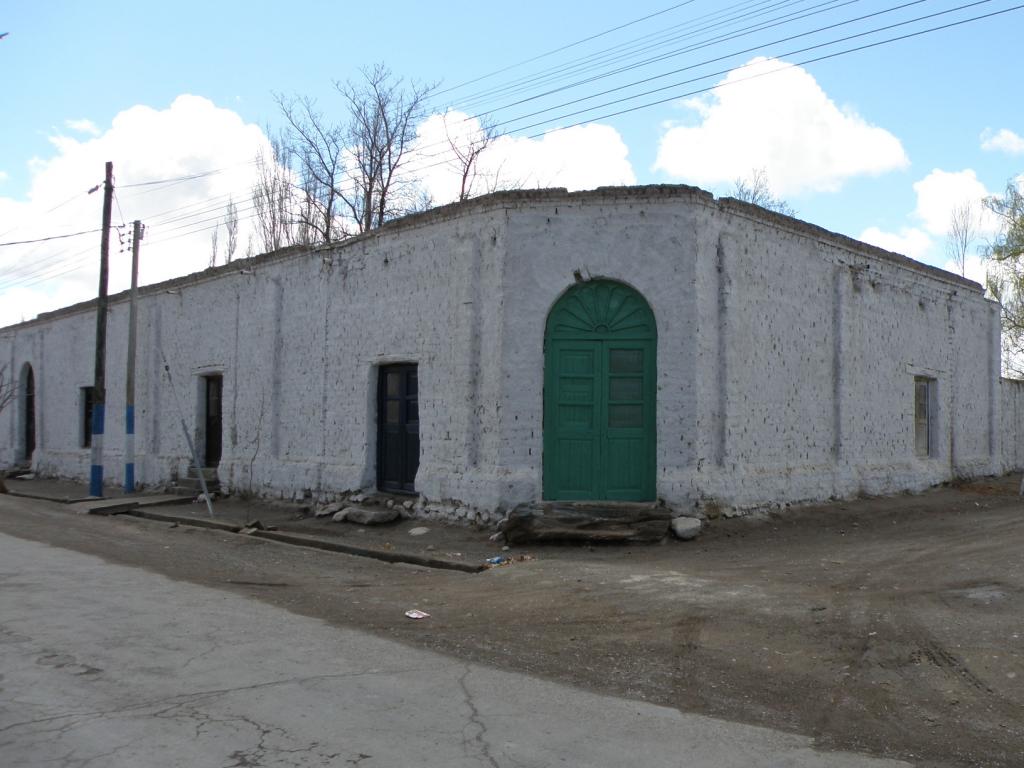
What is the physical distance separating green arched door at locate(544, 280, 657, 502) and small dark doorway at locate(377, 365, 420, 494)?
2659mm

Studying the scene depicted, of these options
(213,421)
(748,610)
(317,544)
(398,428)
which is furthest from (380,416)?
(748,610)

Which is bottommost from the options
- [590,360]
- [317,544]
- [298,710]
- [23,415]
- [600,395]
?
[317,544]

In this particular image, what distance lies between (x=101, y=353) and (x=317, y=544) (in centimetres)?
1074

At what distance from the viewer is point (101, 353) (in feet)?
64.7

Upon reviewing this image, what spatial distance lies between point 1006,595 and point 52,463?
80.3 ft

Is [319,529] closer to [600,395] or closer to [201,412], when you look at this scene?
[600,395]

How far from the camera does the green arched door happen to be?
11.8 m

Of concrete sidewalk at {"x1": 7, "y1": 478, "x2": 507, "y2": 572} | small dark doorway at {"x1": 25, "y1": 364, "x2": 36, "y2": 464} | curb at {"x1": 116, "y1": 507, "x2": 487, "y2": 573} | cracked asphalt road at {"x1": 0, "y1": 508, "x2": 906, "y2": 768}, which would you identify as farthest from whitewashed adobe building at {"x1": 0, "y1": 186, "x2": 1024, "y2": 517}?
small dark doorway at {"x1": 25, "y1": 364, "x2": 36, "y2": 464}

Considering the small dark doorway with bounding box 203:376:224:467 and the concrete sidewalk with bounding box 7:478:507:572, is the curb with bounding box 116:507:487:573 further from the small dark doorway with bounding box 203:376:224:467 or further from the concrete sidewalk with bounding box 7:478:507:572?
the small dark doorway with bounding box 203:376:224:467

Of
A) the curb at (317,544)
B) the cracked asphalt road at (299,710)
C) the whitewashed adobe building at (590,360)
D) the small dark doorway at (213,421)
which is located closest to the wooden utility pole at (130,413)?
the whitewashed adobe building at (590,360)

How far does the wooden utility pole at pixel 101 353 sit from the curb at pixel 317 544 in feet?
11.8

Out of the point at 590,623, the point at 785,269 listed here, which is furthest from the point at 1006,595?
the point at 785,269

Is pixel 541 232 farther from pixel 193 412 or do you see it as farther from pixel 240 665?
pixel 193 412

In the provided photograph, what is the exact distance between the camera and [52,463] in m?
24.6
